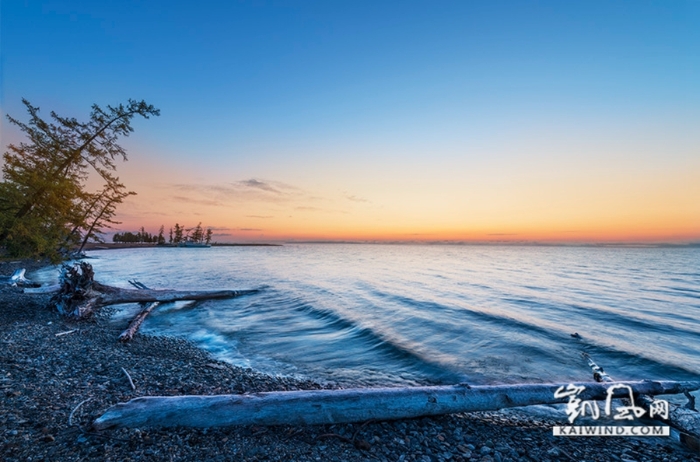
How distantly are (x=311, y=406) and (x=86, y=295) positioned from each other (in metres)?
13.7

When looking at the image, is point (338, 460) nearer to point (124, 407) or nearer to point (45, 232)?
point (124, 407)

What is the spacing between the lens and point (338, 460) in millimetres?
4312

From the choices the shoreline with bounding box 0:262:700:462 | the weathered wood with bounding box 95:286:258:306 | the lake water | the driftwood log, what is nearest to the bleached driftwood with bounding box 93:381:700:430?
the shoreline with bounding box 0:262:700:462

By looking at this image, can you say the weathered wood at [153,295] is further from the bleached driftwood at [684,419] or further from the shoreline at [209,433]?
the bleached driftwood at [684,419]

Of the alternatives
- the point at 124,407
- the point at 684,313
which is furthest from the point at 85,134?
the point at 684,313

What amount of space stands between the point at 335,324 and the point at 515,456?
35.0ft

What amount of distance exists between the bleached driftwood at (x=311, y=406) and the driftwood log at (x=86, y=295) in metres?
11.0

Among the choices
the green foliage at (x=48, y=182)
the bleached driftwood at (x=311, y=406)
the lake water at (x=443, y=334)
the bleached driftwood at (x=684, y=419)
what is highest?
the green foliage at (x=48, y=182)

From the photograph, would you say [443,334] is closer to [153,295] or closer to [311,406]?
[311,406]

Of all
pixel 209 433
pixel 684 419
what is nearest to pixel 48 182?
pixel 209 433

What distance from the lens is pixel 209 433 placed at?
469cm

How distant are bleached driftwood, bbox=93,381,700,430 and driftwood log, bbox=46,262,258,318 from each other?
36.1ft

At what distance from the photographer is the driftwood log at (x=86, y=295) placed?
499 inches

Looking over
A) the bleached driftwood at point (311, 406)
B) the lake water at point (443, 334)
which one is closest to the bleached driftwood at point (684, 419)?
the bleached driftwood at point (311, 406)
